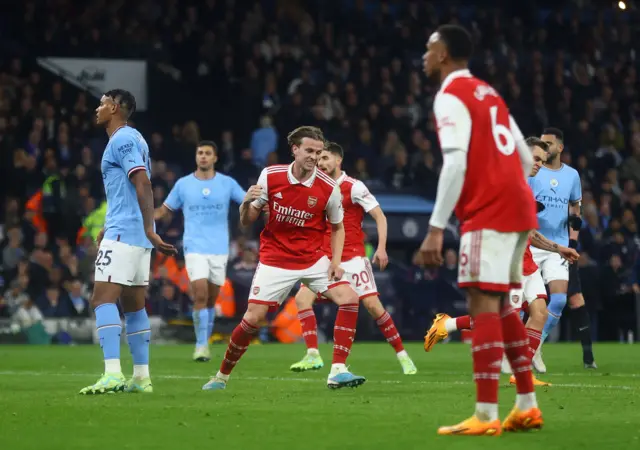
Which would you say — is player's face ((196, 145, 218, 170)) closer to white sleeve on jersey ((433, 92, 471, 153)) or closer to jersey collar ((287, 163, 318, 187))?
jersey collar ((287, 163, 318, 187))

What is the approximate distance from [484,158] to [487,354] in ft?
3.45

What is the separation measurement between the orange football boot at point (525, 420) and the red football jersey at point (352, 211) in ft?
18.4

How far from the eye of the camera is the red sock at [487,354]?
665cm

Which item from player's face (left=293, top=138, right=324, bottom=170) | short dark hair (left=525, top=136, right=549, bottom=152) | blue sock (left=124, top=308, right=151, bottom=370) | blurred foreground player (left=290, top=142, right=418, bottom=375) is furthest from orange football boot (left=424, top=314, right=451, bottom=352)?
blue sock (left=124, top=308, right=151, bottom=370)

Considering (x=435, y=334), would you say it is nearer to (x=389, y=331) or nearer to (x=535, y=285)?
(x=389, y=331)

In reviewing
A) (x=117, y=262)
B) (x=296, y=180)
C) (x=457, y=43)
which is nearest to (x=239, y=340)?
(x=117, y=262)

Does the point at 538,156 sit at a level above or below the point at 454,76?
above

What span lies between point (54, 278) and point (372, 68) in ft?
32.4

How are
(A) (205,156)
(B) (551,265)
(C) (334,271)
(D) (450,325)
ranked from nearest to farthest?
(C) (334,271) < (D) (450,325) < (B) (551,265) < (A) (205,156)

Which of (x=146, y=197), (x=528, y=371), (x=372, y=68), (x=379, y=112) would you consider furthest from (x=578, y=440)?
(x=372, y=68)

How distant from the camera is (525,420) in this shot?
6801 millimetres

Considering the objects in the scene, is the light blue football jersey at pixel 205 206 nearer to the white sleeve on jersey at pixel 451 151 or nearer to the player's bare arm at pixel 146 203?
the player's bare arm at pixel 146 203

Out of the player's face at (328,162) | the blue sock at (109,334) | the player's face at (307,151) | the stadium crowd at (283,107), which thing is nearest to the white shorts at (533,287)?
the player's face at (328,162)

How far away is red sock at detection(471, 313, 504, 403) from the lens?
665 cm
